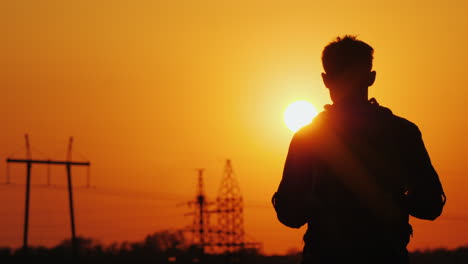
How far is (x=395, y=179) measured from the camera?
6320mm

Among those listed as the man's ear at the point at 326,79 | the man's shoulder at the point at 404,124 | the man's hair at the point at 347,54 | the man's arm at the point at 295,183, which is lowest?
the man's arm at the point at 295,183

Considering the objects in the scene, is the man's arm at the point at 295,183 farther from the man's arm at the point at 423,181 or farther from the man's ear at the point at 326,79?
the man's arm at the point at 423,181

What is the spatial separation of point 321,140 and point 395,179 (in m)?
0.43

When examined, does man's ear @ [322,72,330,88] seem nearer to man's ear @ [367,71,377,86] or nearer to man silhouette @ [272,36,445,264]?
man silhouette @ [272,36,445,264]

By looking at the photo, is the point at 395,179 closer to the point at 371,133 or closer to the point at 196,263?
the point at 371,133

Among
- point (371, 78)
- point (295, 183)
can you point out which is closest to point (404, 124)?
point (371, 78)

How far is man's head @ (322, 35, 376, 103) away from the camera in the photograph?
6324 millimetres

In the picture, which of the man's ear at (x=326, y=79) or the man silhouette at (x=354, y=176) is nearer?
the man silhouette at (x=354, y=176)

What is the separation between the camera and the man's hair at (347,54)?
6.32 metres

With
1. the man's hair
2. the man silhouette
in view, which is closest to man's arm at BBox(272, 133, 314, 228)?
the man silhouette

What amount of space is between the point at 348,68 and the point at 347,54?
8cm

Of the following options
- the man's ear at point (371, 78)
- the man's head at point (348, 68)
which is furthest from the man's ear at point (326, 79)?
the man's ear at point (371, 78)

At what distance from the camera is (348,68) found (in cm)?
637

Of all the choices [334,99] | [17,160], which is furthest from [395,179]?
[17,160]
